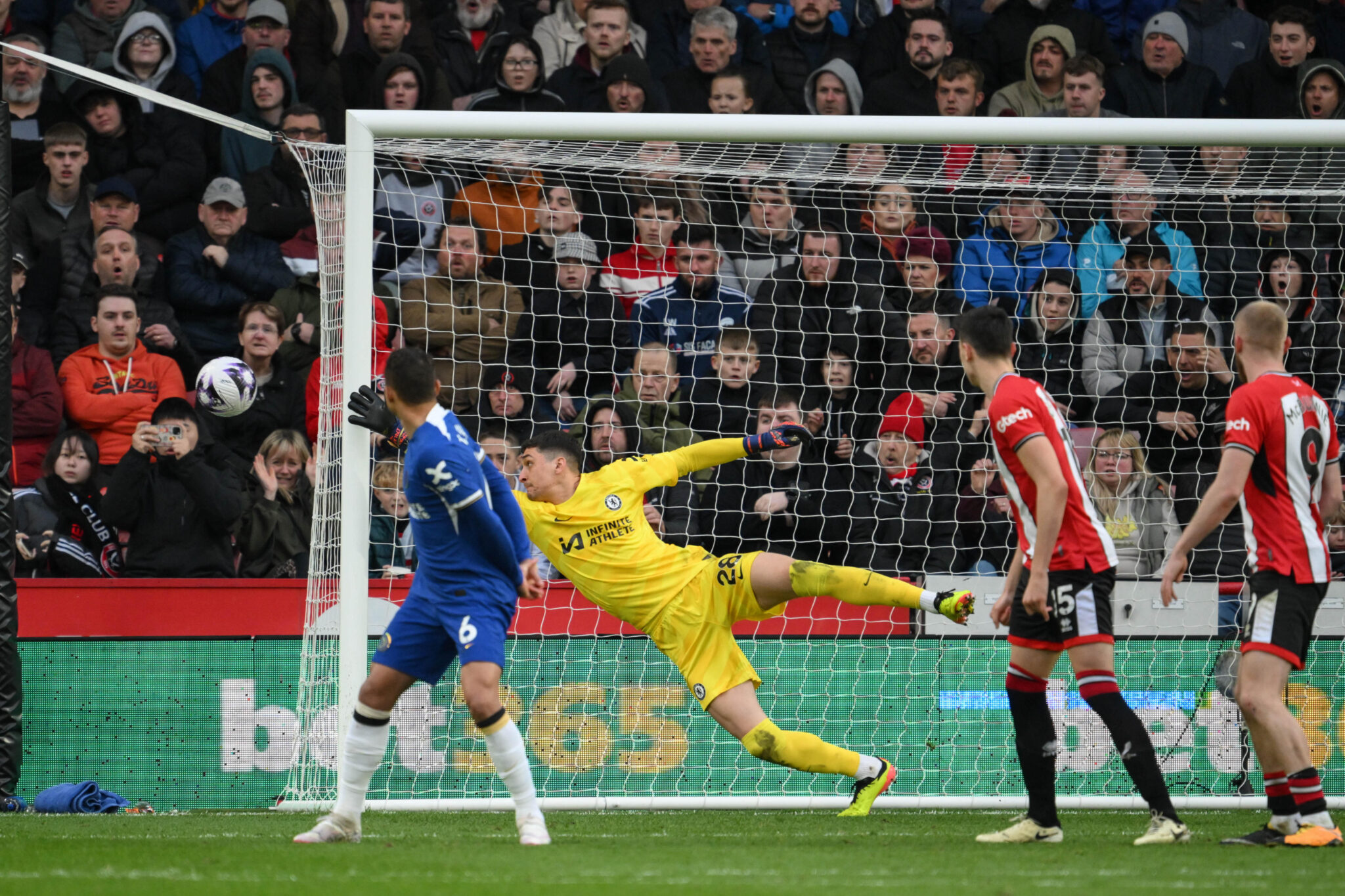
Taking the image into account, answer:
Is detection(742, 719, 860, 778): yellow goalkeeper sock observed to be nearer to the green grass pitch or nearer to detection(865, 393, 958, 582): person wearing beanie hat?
the green grass pitch

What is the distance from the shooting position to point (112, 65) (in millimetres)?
10812

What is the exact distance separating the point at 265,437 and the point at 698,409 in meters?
2.84

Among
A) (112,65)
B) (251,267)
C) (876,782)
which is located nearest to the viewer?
(876,782)

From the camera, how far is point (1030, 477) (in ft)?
18.8

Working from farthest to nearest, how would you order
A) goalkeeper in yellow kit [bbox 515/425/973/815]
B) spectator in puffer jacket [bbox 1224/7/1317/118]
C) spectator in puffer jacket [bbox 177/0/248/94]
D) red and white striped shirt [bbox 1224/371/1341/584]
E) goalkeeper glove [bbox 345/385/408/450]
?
spectator in puffer jacket [bbox 1224/7/1317/118] < spectator in puffer jacket [bbox 177/0/248/94] < goalkeeper in yellow kit [bbox 515/425/973/815] < goalkeeper glove [bbox 345/385/408/450] < red and white striped shirt [bbox 1224/371/1341/584]

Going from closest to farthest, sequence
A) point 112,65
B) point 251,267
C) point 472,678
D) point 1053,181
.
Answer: point 472,678 < point 1053,181 < point 251,267 < point 112,65

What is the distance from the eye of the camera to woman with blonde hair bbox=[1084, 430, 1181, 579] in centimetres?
875

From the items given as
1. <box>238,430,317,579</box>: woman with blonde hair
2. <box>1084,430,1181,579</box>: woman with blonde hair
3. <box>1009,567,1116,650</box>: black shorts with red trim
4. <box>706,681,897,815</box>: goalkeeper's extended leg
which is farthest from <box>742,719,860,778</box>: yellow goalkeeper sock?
<box>238,430,317,579</box>: woman with blonde hair

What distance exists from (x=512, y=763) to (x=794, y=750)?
1.83 meters

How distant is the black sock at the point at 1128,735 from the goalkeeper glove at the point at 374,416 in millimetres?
3369

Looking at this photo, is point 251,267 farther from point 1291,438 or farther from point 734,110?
point 1291,438

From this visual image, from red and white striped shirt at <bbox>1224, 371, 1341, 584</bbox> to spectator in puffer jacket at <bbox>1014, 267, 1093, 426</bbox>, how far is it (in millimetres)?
3488

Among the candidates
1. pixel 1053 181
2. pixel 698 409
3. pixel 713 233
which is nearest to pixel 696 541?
pixel 698 409

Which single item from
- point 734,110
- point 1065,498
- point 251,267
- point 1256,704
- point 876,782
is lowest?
point 876,782
